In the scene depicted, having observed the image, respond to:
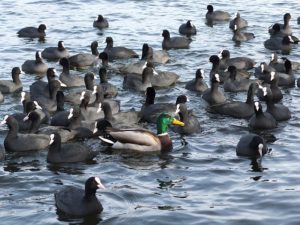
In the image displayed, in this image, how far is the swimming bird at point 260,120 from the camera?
23453 mm

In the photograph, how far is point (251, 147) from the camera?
2083 centimetres

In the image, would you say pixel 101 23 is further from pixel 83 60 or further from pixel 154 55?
pixel 154 55

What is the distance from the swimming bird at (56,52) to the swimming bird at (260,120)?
11.3 m

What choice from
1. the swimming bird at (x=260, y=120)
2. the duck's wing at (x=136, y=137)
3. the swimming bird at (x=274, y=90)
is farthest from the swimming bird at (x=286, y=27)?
the duck's wing at (x=136, y=137)

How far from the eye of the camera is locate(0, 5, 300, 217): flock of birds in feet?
68.4

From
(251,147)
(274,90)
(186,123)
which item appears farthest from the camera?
(274,90)

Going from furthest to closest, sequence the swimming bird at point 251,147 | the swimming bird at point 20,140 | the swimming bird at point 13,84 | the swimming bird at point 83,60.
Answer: the swimming bird at point 83,60 < the swimming bird at point 13,84 < the swimming bird at point 20,140 < the swimming bird at point 251,147

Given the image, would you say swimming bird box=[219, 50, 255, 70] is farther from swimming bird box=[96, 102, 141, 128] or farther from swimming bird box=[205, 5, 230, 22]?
Result: swimming bird box=[205, 5, 230, 22]

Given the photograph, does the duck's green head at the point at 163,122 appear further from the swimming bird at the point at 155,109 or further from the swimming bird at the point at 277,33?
the swimming bird at the point at 277,33

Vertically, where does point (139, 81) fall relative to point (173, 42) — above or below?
below

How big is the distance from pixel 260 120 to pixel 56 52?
11926 millimetres

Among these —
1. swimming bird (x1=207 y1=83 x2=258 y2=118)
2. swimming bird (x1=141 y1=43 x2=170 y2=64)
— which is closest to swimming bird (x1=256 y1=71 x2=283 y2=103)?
swimming bird (x1=207 y1=83 x2=258 y2=118)

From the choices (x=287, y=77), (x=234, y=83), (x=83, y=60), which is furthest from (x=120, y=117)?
(x=83, y=60)

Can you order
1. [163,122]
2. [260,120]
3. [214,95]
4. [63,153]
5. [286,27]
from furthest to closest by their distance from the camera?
1. [286,27]
2. [214,95]
3. [260,120]
4. [163,122]
5. [63,153]
